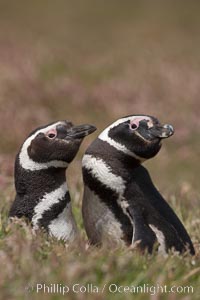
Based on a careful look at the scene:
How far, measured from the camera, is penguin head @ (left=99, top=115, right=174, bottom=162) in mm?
7102

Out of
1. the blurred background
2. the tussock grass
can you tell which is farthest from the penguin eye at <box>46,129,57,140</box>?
the blurred background

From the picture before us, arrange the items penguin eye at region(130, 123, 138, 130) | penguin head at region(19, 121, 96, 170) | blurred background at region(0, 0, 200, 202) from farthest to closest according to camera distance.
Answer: blurred background at region(0, 0, 200, 202) → penguin eye at region(130, 123, 138, 130) → penguin head at region(19, 121, 96, 170)

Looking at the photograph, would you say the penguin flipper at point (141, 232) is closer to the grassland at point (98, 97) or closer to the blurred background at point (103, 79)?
the grassland at point (98, 97)

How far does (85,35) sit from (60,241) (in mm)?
29700

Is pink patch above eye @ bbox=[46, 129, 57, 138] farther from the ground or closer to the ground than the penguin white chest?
farther from the ground

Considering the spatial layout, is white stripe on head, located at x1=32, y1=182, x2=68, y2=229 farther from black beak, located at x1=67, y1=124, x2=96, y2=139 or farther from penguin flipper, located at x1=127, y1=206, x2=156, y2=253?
penguin flipper, located at x1=127, y1=206, x2=156, y2=253

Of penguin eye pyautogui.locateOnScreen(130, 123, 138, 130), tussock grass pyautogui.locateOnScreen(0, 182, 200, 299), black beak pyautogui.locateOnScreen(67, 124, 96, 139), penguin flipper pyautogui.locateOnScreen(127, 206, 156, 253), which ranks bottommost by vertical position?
penguin flipper pyautogui.locateOnScreen(127, 206, 156, 253)

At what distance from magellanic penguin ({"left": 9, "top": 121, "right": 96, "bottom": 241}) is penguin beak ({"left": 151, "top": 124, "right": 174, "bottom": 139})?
0.57 m

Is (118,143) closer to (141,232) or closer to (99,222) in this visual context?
(99,222)

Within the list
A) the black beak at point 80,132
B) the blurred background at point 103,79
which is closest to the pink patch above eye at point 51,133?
the black beak at point 80,132

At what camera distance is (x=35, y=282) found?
4914 millimetres

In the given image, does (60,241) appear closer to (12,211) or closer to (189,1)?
(12,211)

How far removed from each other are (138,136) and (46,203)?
104cm

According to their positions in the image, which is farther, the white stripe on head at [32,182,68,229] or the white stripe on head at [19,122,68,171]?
the white stripe on head at [19,122,68,171]
